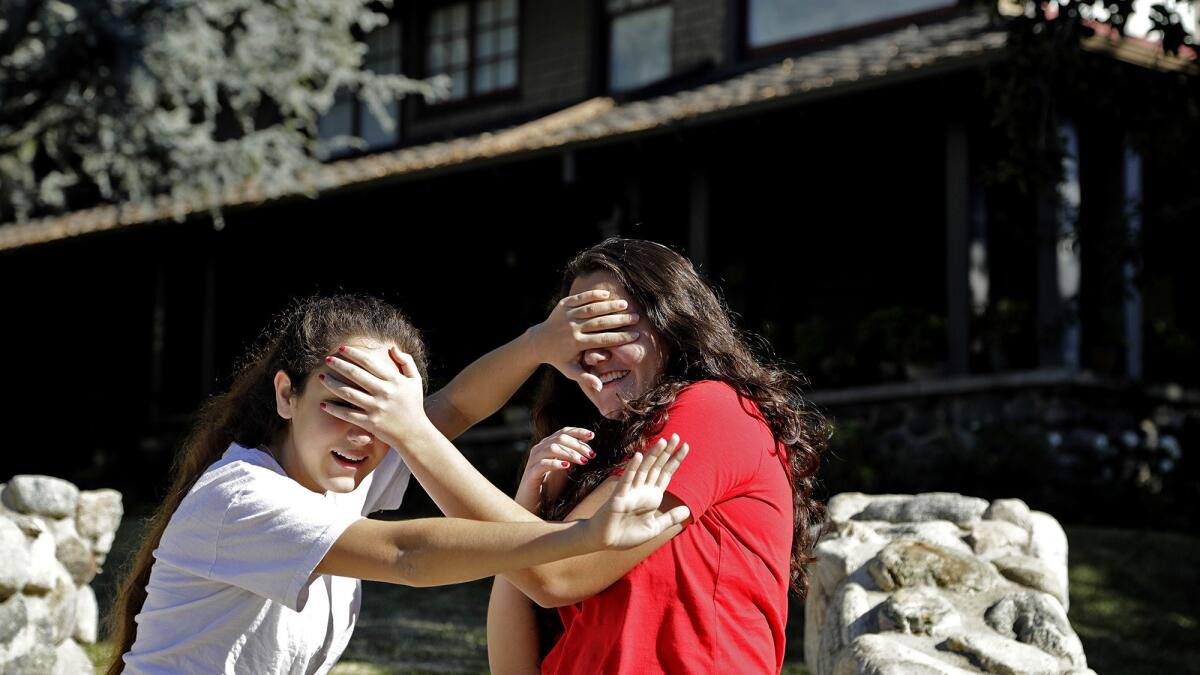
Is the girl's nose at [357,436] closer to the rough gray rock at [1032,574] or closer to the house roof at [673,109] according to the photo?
the rough gray rock at [1032,574]

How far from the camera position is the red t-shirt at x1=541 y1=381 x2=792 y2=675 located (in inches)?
102

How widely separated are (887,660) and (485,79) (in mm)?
13274

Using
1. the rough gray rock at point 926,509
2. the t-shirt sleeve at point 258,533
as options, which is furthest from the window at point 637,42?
the t-shirt sleeve at point 258,533

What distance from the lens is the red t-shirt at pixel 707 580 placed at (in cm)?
258

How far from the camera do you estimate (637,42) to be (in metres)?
14.9

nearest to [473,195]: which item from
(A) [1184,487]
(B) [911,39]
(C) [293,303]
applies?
(B) [911,39]

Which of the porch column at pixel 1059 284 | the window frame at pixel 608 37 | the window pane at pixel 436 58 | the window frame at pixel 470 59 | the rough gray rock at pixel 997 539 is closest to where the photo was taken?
the rough gray rock at pixel 997 539

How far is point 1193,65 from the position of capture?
7906mm

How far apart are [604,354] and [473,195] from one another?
468 inches

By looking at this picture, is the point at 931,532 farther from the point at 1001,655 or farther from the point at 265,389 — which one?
the point at 265,389

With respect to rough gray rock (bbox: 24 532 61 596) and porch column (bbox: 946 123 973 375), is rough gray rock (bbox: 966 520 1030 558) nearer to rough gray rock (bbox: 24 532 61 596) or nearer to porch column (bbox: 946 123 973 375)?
rough gray rock (bbox: 24 532 61 596)

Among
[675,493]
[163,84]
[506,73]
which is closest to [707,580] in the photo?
[675,493]

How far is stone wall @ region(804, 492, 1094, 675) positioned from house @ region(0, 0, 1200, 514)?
10.5 ft

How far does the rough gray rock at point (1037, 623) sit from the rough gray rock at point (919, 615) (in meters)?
0.13
